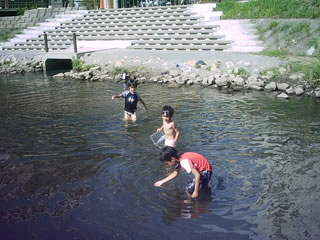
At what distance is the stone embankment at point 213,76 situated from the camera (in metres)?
13.1

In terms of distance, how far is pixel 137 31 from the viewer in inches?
870

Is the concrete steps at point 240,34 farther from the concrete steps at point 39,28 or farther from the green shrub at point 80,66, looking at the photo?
the concrete steps at point 39,28

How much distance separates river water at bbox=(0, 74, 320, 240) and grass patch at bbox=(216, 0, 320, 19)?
29.5ft

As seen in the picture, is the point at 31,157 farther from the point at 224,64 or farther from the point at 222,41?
the point at 222,41

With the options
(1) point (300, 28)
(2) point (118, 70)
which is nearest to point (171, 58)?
(2) point (118, 70)

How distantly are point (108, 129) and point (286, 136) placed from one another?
4578mm

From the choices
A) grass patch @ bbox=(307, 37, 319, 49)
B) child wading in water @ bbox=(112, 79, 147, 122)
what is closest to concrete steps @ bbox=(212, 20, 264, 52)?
grass patch @ bbox=(307, 37, 319, 49)

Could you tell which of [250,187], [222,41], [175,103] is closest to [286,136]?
[250,187]

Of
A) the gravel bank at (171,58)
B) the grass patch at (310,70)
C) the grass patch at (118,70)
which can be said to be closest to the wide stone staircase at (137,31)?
the gravel bank at (171,58)

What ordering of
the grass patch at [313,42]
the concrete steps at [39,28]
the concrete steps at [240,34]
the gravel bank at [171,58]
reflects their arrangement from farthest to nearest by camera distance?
the concrete steps at [39,28], the concrete steps at [240,34], the grass patch at [313,42], the gravel bank at [171,58]

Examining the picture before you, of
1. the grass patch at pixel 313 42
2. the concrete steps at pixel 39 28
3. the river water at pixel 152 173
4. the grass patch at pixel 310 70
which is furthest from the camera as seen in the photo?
the concrete steps at pixel 39 28

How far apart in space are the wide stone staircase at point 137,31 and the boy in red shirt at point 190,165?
45.8 ft

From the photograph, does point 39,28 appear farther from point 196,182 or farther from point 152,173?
point 196,182

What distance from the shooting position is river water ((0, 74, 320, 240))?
16.3ft
